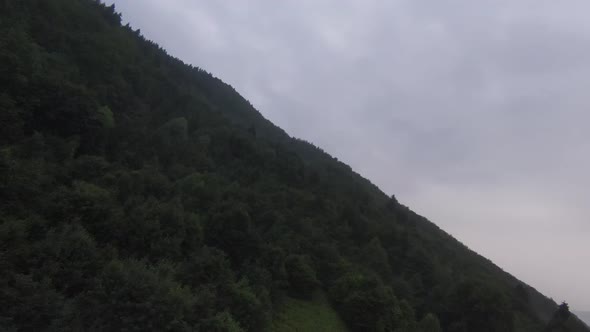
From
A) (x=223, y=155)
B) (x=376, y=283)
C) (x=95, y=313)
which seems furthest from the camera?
(x=223, y=155)

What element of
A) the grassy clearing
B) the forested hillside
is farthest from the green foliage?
the grassy clearing

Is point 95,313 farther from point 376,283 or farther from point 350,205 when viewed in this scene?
point 350,205

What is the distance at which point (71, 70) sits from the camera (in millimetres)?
46219

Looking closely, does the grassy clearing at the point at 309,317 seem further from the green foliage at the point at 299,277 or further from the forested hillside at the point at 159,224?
the green foliage at the point at 299,277

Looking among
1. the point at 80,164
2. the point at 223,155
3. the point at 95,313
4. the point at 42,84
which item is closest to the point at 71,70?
the point at 42,84

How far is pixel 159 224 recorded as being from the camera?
2897 centimetres

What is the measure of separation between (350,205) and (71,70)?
111 ft

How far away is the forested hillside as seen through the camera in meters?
20.6

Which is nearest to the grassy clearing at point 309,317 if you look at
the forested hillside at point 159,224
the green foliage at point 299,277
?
the forested hillside at point 159,224

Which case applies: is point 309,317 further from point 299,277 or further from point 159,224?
point 159,224

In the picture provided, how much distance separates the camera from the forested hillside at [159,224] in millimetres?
20641

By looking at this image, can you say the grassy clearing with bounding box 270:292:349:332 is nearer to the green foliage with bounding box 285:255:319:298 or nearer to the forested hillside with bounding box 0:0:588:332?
the forested hillside with bounding box 0:0:588:332

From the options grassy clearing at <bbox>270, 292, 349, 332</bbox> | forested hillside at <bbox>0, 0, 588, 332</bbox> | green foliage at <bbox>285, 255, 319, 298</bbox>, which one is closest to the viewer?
forested hillside at <bbox>0, 0, 588, 332</bbox>

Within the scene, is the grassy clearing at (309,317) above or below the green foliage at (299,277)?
below
